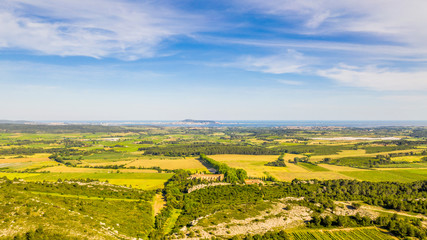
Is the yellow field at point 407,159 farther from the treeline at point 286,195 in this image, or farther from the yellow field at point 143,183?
the yellow field at point 143,183

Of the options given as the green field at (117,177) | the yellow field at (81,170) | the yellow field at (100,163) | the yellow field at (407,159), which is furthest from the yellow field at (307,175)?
the yellow field at (100,163)

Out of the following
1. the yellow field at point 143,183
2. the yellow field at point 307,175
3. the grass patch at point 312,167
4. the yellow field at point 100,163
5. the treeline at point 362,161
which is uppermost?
the treeline at point 362,161

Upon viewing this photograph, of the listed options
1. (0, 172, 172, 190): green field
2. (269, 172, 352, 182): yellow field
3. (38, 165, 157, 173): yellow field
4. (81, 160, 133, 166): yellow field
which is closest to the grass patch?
(269, 172, 352, 182): yellow field

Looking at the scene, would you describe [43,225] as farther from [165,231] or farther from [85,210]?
[165,231]

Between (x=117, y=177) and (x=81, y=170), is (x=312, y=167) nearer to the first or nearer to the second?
(x=117, y=177)

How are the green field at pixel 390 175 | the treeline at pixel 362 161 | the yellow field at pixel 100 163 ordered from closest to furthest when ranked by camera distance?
1. the green field at pixel 390 175
2. the yellow field at pixel 100 163
3. the treeline at pixel 362 161

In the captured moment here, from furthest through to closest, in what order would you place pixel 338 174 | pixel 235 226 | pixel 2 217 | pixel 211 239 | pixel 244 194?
pixel 338 174 → pixel 244 194 → pixel 235 226 → pixel 211 239 → pixel 2 217

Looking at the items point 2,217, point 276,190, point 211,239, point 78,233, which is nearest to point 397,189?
point 276,190

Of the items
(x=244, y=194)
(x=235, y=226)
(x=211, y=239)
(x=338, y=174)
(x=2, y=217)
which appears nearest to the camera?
(x=2, y=217)

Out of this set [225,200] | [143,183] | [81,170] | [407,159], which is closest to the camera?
[225,200]

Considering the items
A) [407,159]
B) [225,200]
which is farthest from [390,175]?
[225,200]

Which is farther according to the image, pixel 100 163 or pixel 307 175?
pixel 100 163
